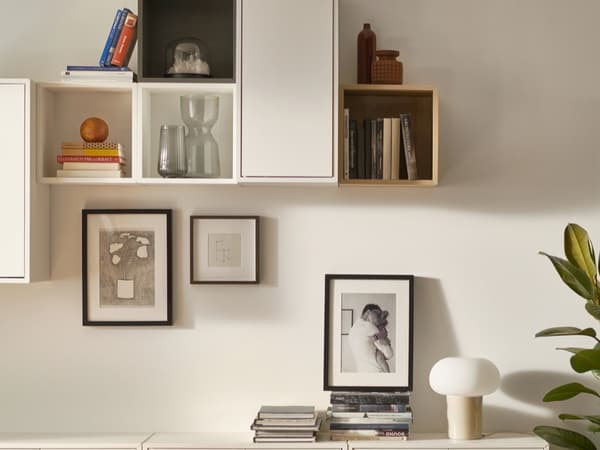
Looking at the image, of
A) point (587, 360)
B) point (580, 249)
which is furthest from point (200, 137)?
point (587, 360)

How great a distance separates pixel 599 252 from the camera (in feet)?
11.0

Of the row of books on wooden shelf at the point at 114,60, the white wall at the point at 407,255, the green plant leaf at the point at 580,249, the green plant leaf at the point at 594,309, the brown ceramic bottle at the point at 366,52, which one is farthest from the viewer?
the white wall at the point at 407,255

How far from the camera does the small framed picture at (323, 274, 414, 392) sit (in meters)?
3.32

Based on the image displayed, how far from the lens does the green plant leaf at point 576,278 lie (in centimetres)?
298

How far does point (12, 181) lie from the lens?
122 inches

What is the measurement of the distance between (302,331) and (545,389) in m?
0.94

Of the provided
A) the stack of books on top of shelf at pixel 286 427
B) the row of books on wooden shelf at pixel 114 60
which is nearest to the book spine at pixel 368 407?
the stack of books on top of shelf at pixel 286 427

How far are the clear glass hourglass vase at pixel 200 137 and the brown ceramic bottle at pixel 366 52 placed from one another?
538mm

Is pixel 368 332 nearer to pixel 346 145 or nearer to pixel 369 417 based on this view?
pixel 369 417

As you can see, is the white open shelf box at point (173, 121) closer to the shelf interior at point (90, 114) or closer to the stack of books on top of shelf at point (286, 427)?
the shelf interior at point (90, 114)

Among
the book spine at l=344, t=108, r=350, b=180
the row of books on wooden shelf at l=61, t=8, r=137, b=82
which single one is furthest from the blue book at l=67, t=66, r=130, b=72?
the book spine at l=344, t=108, r=350, b=180

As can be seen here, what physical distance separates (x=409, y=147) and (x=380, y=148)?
0.34 feet

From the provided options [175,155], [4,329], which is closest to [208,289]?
[175,155]

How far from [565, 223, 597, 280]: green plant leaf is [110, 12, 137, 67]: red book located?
1656mm
